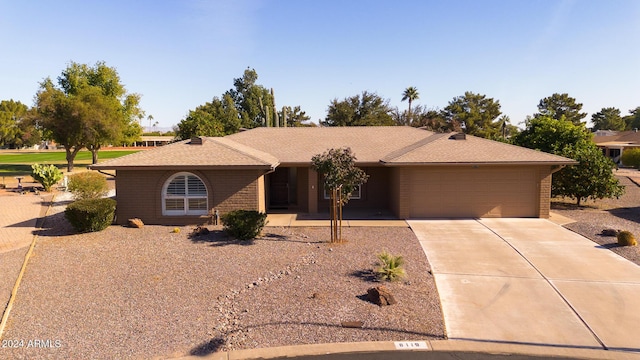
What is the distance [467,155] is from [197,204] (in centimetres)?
1148

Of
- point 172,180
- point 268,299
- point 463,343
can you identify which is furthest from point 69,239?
point 463,343

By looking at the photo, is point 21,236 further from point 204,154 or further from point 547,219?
point 547,219

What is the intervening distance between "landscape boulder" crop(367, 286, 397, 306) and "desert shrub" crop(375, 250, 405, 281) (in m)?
1.08

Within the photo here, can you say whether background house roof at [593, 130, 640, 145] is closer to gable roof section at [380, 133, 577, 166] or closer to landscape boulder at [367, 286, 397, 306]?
gable roof section at [380, 133, 577, 166]

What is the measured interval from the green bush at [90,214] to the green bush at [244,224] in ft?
15.6

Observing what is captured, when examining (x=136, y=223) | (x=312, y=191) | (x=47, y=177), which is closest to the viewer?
(x=136, y=223)

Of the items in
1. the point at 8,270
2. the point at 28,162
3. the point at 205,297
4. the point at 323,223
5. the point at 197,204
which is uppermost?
the point at 28,162

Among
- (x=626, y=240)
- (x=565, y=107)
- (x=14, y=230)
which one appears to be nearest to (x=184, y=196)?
(x=14, y=230)

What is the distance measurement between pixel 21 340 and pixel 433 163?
1409cm

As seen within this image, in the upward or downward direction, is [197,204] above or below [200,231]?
above

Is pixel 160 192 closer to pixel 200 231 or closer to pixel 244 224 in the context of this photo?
pixel 200 231

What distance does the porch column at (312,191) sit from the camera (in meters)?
18.5

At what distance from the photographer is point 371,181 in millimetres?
19953

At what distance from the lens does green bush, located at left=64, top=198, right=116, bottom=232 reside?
14.5m
